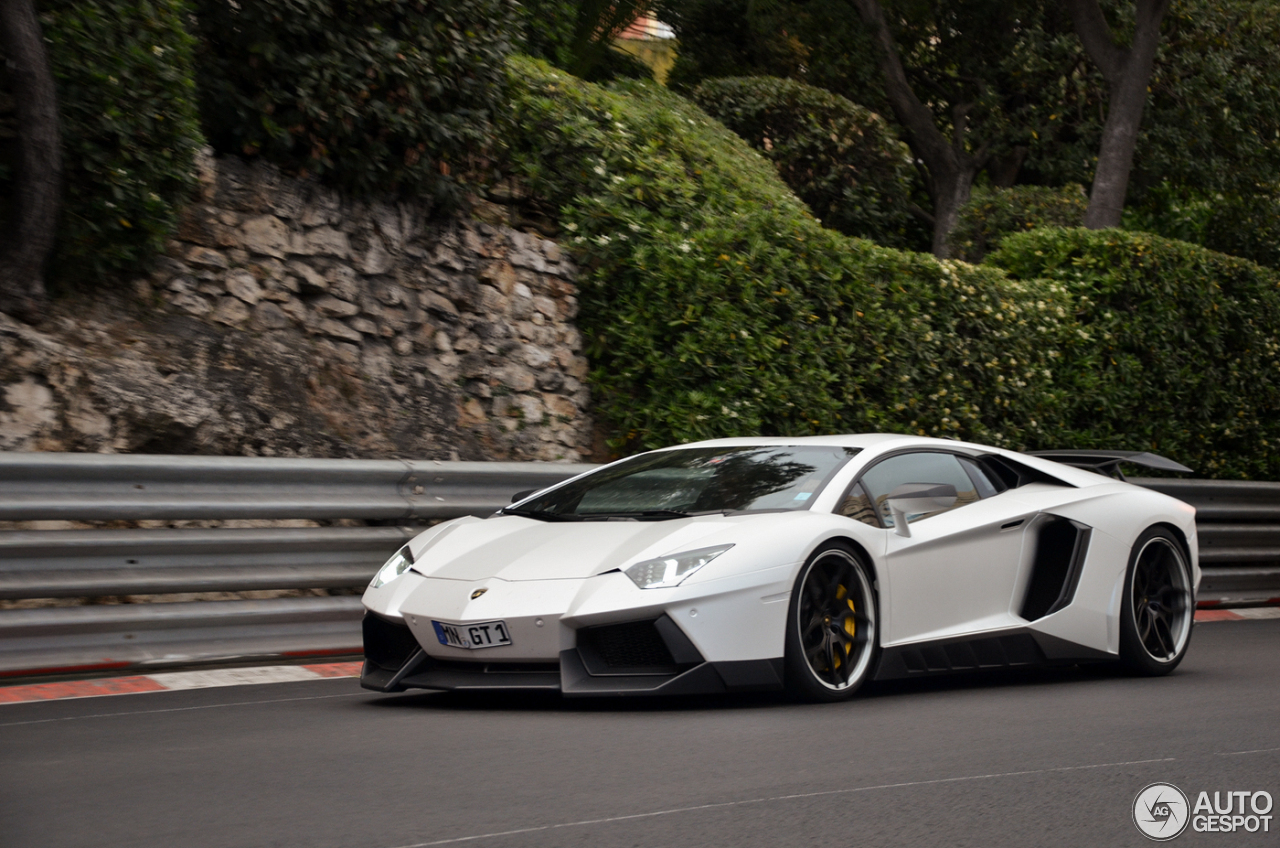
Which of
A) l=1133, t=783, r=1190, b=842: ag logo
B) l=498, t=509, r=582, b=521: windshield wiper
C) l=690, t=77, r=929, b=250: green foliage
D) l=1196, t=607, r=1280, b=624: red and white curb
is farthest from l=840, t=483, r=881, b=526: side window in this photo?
l=690, t=77, r=929, b=250: green foliage

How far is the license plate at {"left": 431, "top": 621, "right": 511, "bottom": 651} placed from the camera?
5508 mm

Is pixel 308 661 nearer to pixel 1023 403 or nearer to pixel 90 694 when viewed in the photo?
pixel 90 694

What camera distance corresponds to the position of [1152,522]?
7.42m

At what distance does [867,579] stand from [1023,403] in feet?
23.6

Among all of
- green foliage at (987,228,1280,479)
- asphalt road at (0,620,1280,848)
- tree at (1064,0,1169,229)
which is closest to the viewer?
asphalt road at (0,620,1280,848)

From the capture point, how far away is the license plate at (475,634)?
5.51m

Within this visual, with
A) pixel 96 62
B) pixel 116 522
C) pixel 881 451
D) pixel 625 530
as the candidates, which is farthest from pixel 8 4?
pixel 881 451

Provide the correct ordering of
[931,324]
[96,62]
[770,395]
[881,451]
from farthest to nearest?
[931,324]
[770,395]
[96,62]
[881,451]

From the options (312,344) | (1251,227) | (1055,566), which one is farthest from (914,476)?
(1251,227)

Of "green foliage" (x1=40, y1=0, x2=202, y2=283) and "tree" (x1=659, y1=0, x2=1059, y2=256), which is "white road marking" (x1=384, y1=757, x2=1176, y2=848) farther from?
"tree" (x1=659, y1=0, x2=1059, y2=256)

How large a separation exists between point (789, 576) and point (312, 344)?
5.06m

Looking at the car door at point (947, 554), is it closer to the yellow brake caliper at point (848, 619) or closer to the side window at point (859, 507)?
the side window at point (859, 507)

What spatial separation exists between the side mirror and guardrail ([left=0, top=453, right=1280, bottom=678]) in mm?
2739

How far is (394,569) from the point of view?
6219mm
